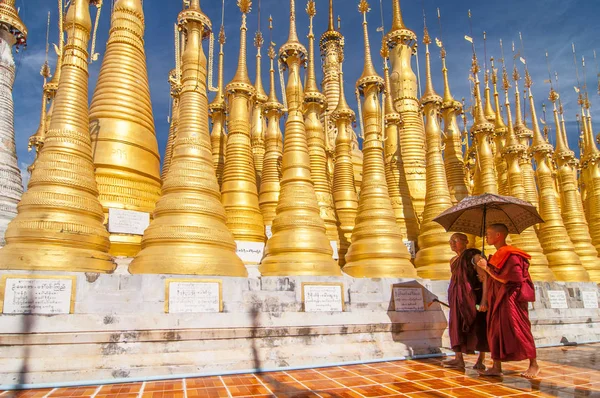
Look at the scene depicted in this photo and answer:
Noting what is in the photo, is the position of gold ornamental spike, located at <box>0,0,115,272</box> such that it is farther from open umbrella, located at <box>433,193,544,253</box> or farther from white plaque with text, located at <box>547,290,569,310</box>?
white plaque with text, located at <box>547,290,569,310</box>

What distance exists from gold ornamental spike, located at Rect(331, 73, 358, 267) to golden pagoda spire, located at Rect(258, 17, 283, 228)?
67.6 inches

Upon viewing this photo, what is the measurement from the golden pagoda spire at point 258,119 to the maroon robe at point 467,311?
8.35 metres

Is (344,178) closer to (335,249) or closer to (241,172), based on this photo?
(335,249)

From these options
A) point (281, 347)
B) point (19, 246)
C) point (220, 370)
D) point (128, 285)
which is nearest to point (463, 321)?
point (281, 347)

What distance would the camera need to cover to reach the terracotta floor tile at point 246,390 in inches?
201

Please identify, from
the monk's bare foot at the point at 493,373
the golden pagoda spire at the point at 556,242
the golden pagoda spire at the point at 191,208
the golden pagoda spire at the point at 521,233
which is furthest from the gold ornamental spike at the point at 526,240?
the golden pagoda spire at the point at 191,208

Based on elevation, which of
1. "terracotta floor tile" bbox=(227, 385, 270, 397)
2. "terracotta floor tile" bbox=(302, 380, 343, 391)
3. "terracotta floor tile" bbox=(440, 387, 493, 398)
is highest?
"terracotta floor tile" bbox=(227, 385, 270, 397)

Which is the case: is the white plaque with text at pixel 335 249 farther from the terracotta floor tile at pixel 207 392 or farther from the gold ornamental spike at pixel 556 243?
the gold ornamental spike at pixel 556 243

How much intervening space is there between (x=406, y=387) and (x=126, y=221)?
5837mm

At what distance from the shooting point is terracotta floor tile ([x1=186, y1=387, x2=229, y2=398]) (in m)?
4.96

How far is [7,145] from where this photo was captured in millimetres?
11125

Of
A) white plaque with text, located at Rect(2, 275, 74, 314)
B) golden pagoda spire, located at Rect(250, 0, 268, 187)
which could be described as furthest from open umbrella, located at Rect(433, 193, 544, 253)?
golden pagoda spire, located at Rect(250, 0, 268, 187)

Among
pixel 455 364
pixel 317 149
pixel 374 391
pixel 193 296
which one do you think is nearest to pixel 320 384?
pixel 374 391

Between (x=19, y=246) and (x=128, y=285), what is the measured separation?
1614mm
